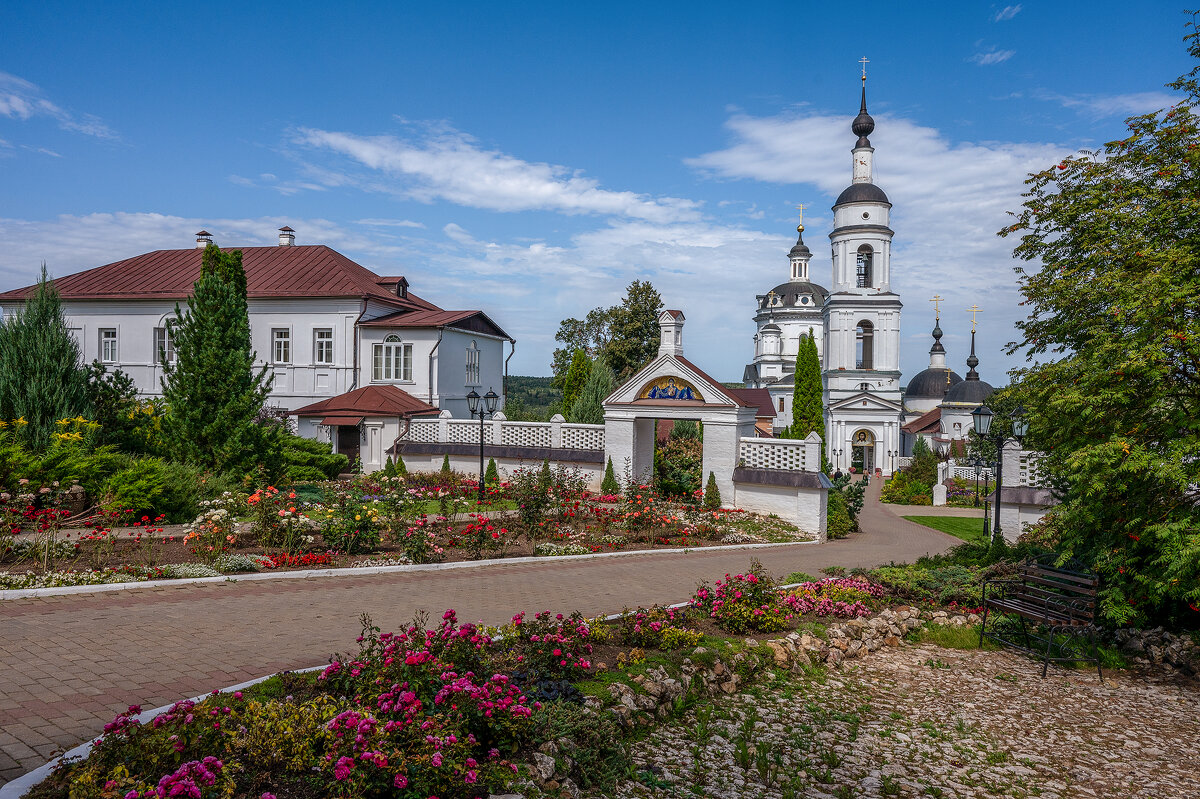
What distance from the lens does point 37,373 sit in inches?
539

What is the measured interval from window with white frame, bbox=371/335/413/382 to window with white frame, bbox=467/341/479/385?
2.72 m

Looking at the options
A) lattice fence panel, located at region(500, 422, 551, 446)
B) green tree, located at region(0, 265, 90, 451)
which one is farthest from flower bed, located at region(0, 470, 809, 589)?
lattice fence panel, located at region(500, 422, 551, 446)

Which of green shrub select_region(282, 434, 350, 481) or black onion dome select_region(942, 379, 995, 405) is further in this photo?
black onion dome select_region(942, 379, 995, 405)

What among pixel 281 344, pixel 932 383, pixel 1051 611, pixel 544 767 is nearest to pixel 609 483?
pixel 1051 611

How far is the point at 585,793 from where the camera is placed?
174 inches

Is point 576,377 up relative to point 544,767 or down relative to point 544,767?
up

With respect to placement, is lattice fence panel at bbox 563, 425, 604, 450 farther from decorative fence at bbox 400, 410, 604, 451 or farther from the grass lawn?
the grass lawn

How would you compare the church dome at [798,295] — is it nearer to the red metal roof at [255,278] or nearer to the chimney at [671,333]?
the red metal roof at [255,278]

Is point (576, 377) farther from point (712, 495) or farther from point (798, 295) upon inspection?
point (798, 295)

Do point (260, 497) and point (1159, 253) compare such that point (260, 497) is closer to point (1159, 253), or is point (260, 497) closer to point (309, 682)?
point (309, 682)

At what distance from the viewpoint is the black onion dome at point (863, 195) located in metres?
42.6

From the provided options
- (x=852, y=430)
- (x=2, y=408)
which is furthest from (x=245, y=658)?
(x=852, y=430)

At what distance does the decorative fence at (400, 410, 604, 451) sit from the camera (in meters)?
19.6

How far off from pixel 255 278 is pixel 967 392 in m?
45.7
